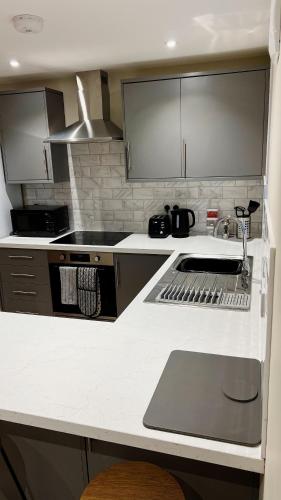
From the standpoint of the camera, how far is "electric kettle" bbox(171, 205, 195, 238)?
10.4 ft

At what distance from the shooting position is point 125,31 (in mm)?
2191

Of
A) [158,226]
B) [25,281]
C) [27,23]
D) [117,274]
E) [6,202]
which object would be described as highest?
[27,23]

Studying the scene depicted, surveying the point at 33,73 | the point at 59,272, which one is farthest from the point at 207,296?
the point at 33,73

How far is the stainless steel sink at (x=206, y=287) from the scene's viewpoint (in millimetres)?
1811

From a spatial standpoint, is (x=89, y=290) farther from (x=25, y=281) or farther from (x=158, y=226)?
(x=158, y=226)

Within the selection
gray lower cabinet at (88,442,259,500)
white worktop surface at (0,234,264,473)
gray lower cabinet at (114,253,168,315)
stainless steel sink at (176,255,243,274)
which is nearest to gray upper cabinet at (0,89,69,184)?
gray lower cabinet at (114,253,168,315)

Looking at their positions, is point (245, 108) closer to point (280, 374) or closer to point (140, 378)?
point (140, 378)

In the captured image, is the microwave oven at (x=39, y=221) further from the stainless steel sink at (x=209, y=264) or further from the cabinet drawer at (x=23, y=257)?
the stainless steel sink at (x=209, y=264)

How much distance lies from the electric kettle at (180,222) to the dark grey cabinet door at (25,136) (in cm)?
121

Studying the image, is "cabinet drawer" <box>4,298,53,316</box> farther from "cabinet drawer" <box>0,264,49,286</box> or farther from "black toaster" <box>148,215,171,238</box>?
"black toaster" <box>148,215,171,238</box>

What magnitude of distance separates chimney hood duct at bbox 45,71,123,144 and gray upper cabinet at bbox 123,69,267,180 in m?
0.18

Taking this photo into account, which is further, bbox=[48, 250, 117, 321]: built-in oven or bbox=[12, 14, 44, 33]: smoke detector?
bbox=[48, 250, 117, 321]: built-in oven

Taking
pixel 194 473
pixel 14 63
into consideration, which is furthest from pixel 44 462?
pixel 14 63

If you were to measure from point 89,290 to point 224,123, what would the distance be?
1706 millimetres
